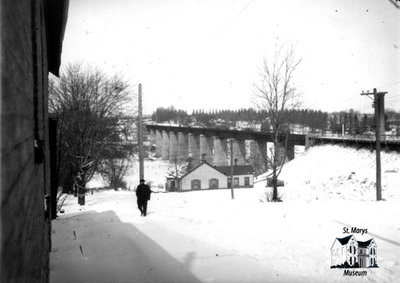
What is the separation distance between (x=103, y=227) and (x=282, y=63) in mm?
12475

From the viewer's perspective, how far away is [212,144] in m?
73.4

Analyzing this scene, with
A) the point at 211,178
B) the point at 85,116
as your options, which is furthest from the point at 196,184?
the point at 85,116

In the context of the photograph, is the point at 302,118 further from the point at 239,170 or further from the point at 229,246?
the point at 229,246

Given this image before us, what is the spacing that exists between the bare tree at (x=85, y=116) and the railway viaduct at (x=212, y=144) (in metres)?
28.7

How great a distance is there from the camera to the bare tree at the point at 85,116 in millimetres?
18156

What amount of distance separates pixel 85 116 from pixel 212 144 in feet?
182

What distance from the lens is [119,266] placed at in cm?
528

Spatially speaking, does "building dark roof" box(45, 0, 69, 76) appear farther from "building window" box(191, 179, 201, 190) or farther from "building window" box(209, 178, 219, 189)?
"building window" box(209, 178, 219, 189)

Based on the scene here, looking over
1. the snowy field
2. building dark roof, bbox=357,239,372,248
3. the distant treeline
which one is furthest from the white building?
building dark roof, bbox=357,239,372,248

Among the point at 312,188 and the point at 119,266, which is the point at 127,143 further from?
the point at 119,266

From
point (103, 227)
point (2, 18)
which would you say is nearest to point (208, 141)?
point (103, 227)

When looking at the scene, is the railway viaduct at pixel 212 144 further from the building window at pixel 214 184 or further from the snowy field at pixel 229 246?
the snowy field at pixel 229 246

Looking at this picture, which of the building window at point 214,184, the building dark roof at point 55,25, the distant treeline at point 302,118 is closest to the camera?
the building dark roof at point 55,25

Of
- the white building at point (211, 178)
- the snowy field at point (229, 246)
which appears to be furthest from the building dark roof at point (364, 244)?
the white building at point (211, 178)
